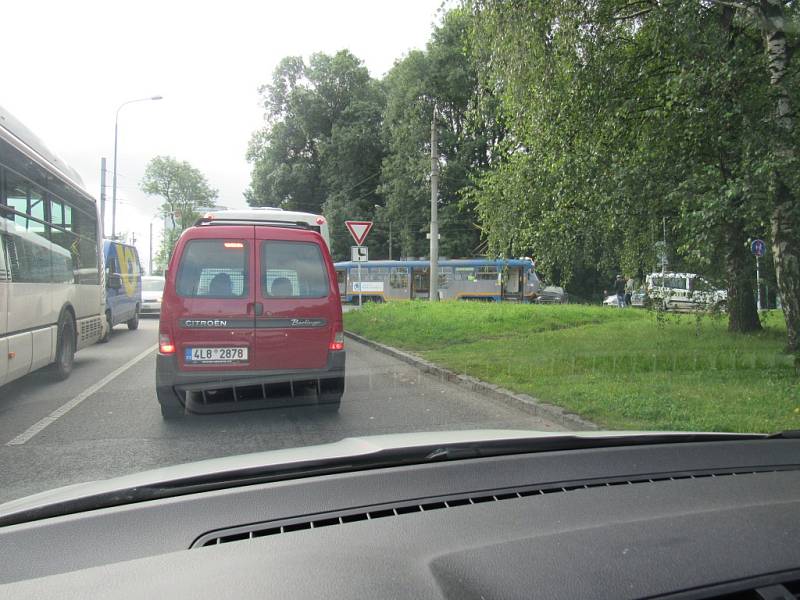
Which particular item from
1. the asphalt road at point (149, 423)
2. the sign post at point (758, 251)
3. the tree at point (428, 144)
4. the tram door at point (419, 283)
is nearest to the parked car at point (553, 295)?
the tree at point (428, 144)

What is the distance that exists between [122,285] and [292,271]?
37.7 ft

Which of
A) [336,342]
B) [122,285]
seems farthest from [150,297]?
[336,342]

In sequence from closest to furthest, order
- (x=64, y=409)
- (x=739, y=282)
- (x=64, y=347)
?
(x=64, y=409) < (x=64, y=347) < (x=739, y=282)

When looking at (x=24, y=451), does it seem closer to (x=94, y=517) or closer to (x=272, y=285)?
(x=272, y=285)

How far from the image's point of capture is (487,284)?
1358 inches

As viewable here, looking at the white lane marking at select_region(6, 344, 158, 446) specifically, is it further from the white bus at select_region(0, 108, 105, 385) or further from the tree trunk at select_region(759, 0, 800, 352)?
the tree trunk at select_region(759, 0, 800, 352)

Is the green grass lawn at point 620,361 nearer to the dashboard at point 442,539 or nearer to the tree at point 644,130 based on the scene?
the tree at point 644,130

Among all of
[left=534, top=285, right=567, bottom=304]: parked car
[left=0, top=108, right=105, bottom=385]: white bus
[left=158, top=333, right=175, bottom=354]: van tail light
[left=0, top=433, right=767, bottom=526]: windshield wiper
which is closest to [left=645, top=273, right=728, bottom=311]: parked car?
[left=158, top=333, right=175, bottom=354]: van tail light

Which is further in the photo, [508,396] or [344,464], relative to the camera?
[508,396]

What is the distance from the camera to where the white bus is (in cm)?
702

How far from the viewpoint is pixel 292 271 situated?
22.2 feet

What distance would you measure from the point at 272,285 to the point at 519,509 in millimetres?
4912

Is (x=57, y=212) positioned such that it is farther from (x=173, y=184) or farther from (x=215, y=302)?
(x=173, y=184)

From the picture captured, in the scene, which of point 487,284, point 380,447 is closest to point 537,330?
point 380,447
